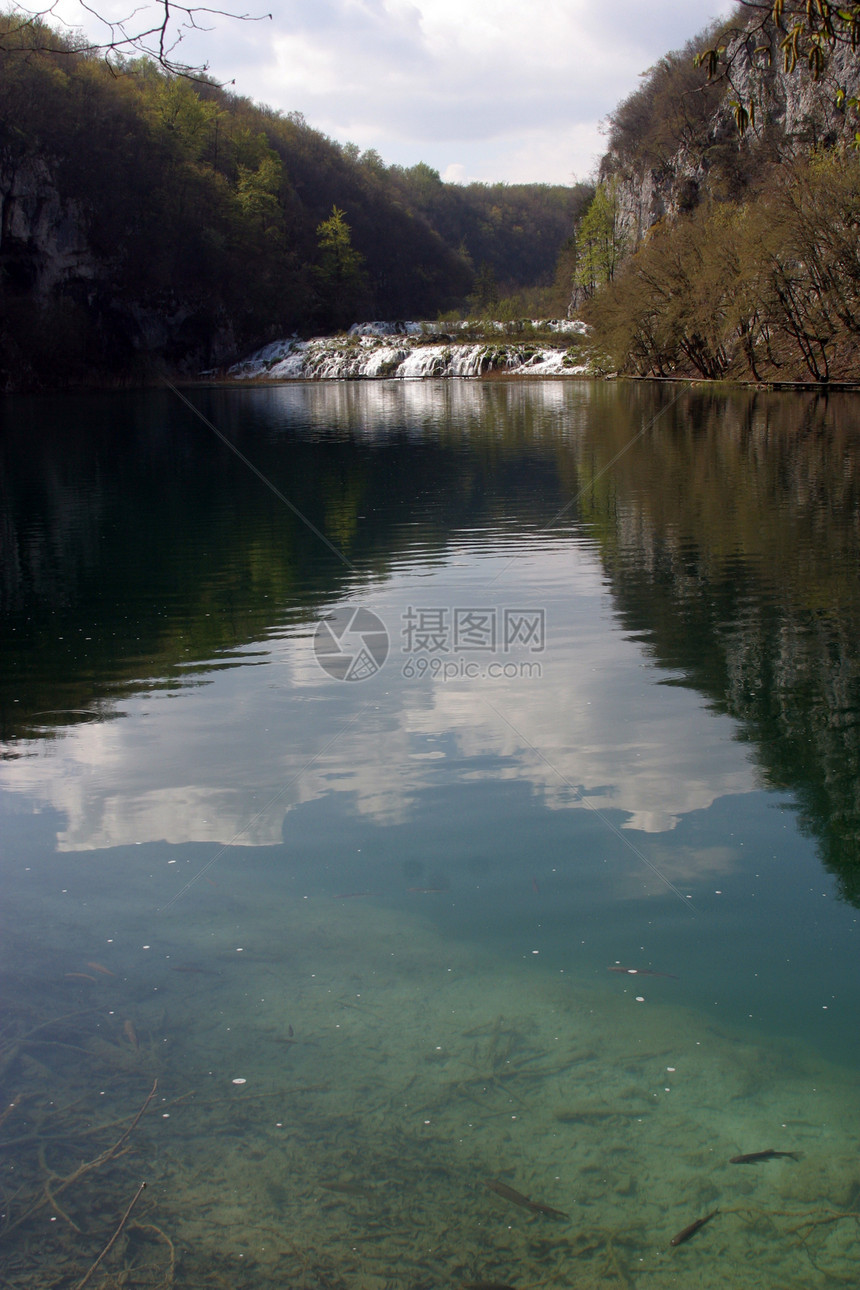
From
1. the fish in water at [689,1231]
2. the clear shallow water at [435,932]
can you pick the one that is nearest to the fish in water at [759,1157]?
the clear shallow water at [435,932]

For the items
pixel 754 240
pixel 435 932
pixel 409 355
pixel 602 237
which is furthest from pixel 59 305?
A: pixel 435 932

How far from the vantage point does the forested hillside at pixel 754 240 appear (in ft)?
96.2

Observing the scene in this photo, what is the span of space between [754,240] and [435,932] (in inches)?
1277

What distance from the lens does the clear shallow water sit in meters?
2.52

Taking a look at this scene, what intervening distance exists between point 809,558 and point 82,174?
245 feet

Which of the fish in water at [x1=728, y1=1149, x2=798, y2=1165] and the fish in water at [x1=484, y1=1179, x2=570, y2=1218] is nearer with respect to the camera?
the fish in water at [x1=484, y1=1179, x2=570, y2=1218]

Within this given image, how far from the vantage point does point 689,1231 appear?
246 cm

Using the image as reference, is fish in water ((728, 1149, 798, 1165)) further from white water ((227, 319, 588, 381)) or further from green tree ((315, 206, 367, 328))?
green tree ((315, 206, 367, 328))

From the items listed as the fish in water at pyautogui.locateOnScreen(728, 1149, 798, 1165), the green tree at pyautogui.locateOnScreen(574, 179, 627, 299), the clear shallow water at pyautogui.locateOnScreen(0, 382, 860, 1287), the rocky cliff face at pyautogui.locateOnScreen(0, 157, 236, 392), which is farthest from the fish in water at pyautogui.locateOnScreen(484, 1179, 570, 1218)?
the green tree at pyautogui.locateOnScreen(574, 179, 627, 299)

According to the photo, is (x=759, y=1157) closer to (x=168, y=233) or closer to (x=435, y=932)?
(x=435, y=932)

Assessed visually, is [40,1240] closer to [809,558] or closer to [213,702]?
[213,702]

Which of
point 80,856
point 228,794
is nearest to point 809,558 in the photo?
point 228,794

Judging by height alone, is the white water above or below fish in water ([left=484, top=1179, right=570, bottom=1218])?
above

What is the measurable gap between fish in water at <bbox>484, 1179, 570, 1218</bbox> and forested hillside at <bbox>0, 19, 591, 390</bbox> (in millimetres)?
60850
